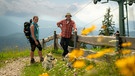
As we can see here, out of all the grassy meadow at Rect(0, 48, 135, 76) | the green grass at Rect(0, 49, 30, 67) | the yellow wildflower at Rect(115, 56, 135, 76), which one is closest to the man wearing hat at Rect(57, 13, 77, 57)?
the grassy meadow at Rect(0, 48, 135, 76)

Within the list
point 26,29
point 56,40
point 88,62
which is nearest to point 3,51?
point 56,40

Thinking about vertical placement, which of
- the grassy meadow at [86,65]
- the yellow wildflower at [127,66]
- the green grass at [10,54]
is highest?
the yellow wildflower at [127,66]

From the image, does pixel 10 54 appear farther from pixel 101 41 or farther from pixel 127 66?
pixel 127 66

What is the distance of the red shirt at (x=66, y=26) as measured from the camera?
12.4 m

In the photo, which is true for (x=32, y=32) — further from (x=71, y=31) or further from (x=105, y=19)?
(x=105, y=19)

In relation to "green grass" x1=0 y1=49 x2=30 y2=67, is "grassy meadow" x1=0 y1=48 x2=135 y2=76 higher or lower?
higher

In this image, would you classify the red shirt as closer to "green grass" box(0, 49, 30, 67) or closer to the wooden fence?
the wooden fence

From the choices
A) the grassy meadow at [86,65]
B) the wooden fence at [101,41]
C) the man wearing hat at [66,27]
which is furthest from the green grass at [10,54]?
the man wearing hat at [66,27]

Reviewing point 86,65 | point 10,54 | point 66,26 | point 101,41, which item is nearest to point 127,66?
point 86,65

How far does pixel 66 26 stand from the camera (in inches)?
490

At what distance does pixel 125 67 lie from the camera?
130 centimetres

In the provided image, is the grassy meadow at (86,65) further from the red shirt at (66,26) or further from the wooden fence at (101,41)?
the red shirt at (66,26)

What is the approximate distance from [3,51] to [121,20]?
8074 mm

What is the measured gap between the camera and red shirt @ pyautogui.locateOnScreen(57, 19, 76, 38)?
12.4 metres
